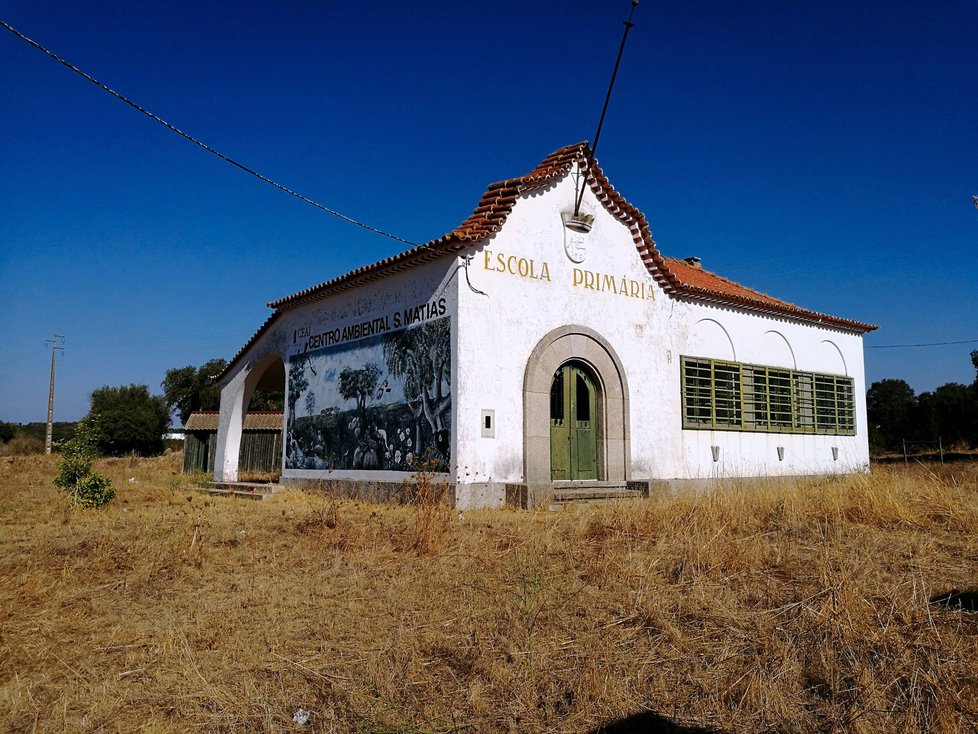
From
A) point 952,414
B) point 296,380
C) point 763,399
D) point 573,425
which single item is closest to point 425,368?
point 573,425

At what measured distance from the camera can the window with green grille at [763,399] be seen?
15391 millimetres

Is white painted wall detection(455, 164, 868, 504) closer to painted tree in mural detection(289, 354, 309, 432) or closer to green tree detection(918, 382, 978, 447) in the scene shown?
painted tree in mural detection(289, 354, 309, 432)

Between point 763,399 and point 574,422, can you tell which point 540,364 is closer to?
point 574,422

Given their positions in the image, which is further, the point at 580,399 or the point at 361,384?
the point at 361,384

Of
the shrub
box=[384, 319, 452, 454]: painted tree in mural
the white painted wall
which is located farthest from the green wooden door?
the shrub

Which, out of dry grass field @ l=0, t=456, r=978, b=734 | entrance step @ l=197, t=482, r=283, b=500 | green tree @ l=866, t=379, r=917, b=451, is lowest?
dry grass field @ l=0, t=456, r=978, b=734

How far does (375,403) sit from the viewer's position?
13.8 meters

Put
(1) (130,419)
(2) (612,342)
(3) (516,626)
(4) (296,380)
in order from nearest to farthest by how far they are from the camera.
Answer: (3) (516,626) → (2) (612,342) → (4) (296,380) → (1) (130,419)

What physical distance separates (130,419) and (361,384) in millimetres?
41237

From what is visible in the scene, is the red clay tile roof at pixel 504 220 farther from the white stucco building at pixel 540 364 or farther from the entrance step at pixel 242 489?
the entrance step at pixel 242 489

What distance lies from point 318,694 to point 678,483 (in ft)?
36.8

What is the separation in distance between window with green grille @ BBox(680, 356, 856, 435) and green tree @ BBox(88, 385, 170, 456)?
42960mm

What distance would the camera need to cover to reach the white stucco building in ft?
39.8

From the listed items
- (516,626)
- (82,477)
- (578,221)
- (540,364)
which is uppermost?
(578,221)
